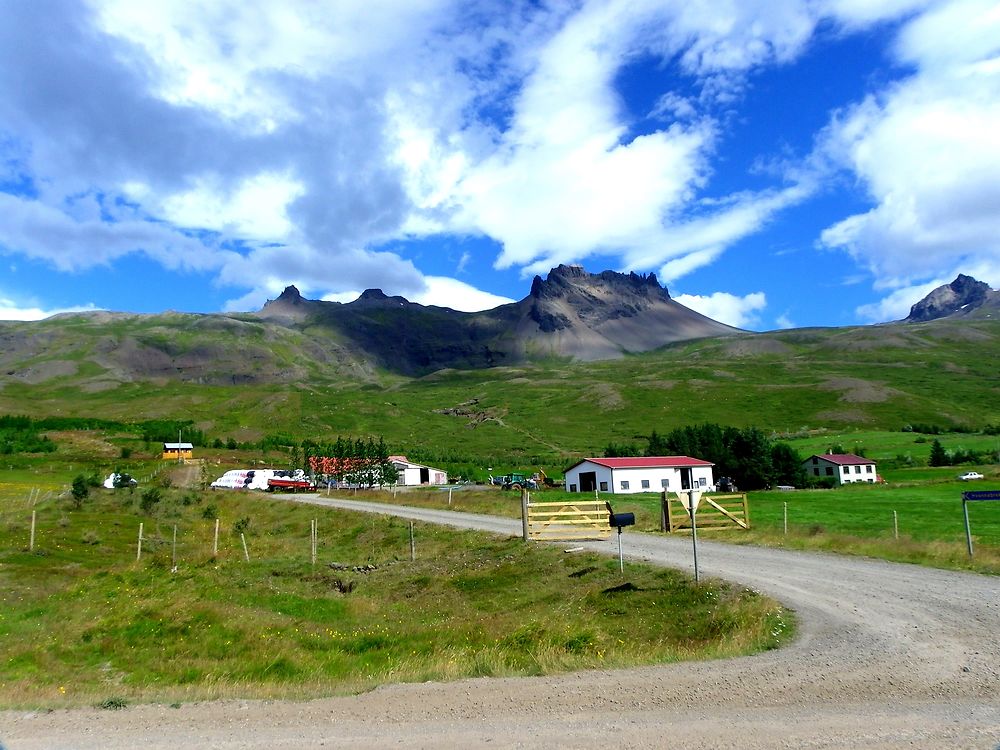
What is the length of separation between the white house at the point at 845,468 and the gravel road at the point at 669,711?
106096 millimetres

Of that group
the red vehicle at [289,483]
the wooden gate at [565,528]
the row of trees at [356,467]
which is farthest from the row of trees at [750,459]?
the wooden gate at [565,528]

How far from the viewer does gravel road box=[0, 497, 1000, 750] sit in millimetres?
8016

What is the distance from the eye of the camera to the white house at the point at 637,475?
273 ft

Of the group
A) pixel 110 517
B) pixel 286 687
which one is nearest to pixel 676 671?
pixel 286 687

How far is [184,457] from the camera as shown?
118312 mm

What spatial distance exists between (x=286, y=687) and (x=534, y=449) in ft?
541

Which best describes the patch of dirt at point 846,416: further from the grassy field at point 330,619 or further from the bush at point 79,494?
the bush at point 79,494

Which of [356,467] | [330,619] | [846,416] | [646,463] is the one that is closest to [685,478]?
[646,463]

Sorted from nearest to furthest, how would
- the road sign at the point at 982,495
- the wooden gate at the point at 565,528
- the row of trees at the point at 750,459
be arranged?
1. the road sign at the point at 982,495
2. the wooden gate at the point at 565,528
3. the row of trees at the point at 750,459

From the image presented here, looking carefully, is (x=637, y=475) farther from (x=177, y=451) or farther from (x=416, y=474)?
(x=177, y=451)

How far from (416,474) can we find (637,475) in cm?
4339

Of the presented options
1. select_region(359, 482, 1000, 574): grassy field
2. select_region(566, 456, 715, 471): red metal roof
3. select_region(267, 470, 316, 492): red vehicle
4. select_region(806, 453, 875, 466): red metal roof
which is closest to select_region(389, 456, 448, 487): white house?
select_region(267, 470, 316, 492): red vehicle

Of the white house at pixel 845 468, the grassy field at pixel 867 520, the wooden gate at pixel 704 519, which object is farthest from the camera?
the white house at pixel 845 468

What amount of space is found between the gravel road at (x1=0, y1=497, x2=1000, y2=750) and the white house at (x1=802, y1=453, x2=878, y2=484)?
348 feet
